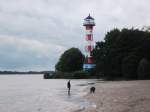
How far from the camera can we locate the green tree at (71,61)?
133400 millimetres

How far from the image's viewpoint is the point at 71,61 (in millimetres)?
133750

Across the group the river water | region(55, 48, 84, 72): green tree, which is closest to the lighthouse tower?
region(55, 48, 84, 72): green tree

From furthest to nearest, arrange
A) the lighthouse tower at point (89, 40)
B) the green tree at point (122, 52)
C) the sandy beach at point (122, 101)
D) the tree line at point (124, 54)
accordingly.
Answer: the lighthouse tower at point (89, 40) < the green tree at point (122, 52) < the tree line at point (124, 54) < the sandy beach at point (122, 101)

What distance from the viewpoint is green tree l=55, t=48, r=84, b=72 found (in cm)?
13340

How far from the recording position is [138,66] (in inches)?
2889

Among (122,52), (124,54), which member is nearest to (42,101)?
(124,54)

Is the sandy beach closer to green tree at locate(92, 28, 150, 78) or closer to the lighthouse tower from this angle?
green tree at locate(92, 28, 150, 78)

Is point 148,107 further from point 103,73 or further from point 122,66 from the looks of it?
point 103,73

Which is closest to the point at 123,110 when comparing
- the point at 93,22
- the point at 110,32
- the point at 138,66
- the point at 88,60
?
the point at 138,66

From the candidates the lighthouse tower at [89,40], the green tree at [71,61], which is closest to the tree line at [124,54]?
the lighthouse tower at [89,40]

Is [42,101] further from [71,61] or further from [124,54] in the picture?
[71,61]

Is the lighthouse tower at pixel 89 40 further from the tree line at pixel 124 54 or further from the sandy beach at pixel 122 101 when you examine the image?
the sandy beach at pixel 122 101

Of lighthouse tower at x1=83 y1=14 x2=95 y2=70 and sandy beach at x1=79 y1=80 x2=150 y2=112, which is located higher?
lighthouse tower at x1=83 y1=14 x2=95 y2=70

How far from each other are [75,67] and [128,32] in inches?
2109
